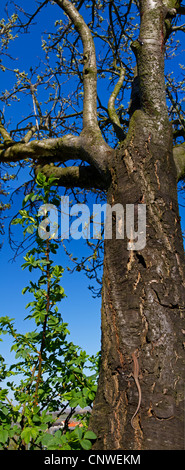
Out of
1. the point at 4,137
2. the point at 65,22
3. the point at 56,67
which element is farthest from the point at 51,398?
the point at 65,22

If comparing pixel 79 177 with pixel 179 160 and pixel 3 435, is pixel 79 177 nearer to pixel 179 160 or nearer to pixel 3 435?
pixel 179 160

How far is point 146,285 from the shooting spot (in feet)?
7.06

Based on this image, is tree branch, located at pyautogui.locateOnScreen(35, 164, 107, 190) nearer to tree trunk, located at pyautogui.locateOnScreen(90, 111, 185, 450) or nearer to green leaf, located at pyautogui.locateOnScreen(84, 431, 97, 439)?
tree trunk, located at pyautogui.locateOnScreen(90, 111, 185, 450)

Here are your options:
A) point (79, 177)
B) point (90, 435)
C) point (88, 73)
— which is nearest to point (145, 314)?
point (90, 435)

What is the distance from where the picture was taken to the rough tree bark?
6.04 feet

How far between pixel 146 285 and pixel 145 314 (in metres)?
0.18

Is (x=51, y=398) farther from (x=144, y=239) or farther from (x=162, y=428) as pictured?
(x=144, y=239)

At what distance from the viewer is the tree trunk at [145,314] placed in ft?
Result: 5.98

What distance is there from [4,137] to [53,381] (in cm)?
323

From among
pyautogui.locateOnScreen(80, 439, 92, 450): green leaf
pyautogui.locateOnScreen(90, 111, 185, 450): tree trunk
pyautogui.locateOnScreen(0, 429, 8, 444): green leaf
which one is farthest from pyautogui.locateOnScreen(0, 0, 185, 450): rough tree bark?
pyautogui.locateOnScreen(0, 429, 8, 444): green leaf

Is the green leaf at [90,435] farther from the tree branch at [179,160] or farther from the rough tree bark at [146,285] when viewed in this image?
the tree branch at [179,160]

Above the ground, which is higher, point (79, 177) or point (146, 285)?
point (79, 177)

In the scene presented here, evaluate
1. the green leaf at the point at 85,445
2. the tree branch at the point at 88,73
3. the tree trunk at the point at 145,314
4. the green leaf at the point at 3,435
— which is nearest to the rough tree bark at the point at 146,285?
the tree trunk at the point at 145,314

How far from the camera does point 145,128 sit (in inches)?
108
